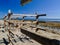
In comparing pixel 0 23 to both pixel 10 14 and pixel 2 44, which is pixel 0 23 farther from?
pixel 10 14

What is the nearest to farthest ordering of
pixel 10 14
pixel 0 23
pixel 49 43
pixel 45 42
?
1. pixel 49 43
2. pixel 45 42
3. pixel 10 14
4. pixel 0 23

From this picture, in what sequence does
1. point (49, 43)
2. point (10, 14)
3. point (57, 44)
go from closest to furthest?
point (57, 44) < point (49, 43) < point (10, 14)

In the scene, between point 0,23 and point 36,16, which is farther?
point 0,23

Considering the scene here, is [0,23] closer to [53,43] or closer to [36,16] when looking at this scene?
[36,16]

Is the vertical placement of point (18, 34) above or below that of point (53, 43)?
below

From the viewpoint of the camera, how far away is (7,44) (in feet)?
20.3

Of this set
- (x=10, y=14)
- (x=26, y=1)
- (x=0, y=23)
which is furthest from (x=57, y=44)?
(x=0, y=23)

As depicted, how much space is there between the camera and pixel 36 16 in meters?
6.27

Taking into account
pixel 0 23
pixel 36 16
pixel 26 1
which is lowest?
pixel 0 23

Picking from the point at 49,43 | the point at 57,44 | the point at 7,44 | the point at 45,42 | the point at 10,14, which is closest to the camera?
the point at 57,44

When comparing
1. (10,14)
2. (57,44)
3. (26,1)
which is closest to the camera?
(57,44)

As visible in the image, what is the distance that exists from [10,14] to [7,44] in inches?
70.5

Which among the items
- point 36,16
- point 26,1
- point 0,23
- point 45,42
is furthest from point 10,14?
point 0,23

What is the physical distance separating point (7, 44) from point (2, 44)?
11.8 inches
